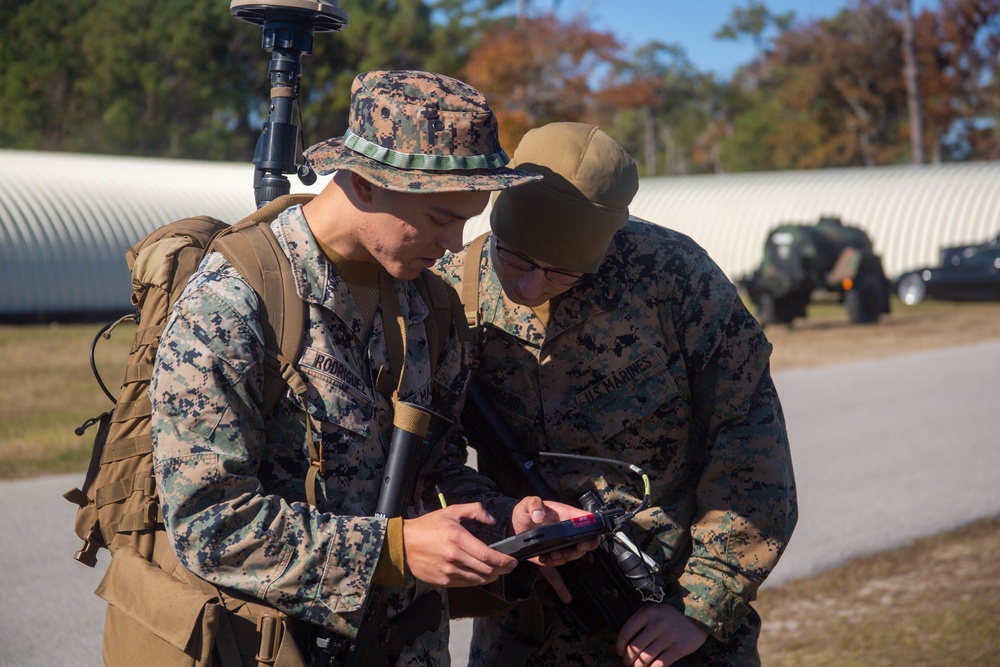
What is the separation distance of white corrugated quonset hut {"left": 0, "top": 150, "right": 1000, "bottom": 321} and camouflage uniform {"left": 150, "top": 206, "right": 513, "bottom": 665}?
13004mm

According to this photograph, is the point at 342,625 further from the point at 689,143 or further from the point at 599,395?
the point at 689,143

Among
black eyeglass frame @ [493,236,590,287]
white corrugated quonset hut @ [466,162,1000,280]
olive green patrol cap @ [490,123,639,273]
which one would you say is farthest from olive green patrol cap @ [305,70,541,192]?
white corrugated quonset hut @ [466,162,1000,280]

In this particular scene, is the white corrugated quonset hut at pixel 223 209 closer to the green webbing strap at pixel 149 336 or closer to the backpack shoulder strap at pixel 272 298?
the green webbing strap at pixel 149 336

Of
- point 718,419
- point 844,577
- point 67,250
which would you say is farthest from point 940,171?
point 718,419

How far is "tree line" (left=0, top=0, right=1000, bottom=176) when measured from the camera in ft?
124

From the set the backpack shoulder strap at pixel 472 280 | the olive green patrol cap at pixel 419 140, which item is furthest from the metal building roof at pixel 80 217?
the olive green patrol cap at pixel 419 140

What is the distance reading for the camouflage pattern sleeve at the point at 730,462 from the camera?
2.62 m

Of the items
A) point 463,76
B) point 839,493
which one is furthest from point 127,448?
point 463,76

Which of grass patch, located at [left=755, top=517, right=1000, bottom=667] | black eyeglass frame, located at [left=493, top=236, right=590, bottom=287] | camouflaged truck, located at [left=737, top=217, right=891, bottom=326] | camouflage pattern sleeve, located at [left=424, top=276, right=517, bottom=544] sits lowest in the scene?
camouflaged truck, located at [left=737, top=217, right=891, bottom=326]

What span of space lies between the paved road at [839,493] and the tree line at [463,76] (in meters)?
24.4

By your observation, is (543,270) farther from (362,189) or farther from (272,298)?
(272,298)

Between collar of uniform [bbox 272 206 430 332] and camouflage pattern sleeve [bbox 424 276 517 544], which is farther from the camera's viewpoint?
camouflage pattern sleeve [bbox 424 276 517 544]

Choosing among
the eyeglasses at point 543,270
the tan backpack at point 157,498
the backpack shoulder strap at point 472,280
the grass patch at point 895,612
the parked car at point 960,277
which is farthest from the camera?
the parked car at point 960,277

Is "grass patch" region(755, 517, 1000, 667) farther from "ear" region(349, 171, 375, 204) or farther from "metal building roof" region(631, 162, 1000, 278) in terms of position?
"metal building roof" region(631, 162, 1000, 278)
